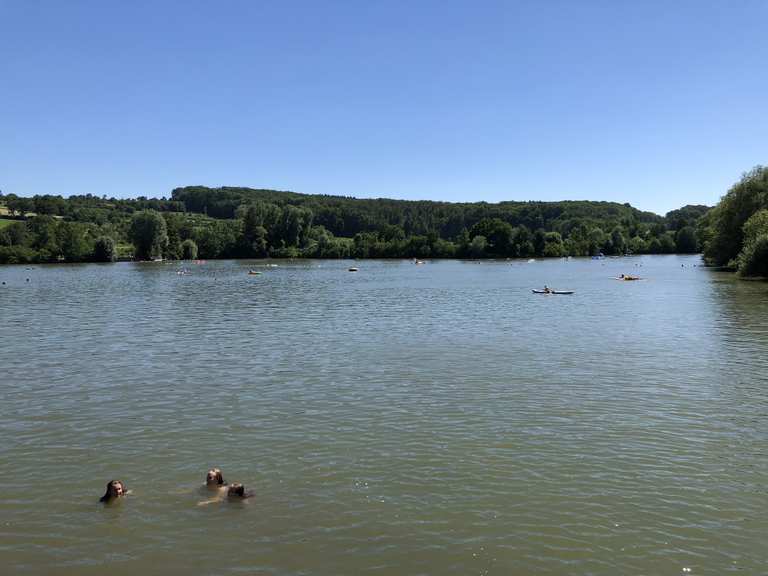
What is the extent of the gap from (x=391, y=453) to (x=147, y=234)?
6904 inches

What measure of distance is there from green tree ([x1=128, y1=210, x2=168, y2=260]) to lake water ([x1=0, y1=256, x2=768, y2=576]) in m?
149

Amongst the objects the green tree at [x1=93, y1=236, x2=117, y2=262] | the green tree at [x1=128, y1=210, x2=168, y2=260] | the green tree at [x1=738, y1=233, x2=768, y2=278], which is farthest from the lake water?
the green tree at [x1=93, y1=236, x2=117, y2=262]

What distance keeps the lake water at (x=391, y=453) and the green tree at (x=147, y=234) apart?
149270 mm

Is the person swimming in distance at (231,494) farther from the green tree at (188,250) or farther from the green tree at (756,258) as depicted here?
the green tree at (188,250)

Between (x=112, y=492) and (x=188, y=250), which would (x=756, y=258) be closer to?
(x=112, y=492)

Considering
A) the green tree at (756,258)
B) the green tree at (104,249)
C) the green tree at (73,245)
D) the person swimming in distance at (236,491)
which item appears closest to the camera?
the person swimming in distance at (236,491)

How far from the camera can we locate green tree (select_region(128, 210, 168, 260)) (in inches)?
7028

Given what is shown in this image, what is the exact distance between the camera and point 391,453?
1661cm

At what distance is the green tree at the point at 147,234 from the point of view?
586 feet

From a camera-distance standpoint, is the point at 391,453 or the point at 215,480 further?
the point at 391,453

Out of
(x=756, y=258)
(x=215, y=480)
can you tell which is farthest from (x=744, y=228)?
(x=215, y=480)

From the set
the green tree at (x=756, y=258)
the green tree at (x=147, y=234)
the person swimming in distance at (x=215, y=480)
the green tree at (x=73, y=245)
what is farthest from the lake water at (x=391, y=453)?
the green tree at (x=73, y=245)

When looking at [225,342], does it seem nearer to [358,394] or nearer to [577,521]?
[358,394]

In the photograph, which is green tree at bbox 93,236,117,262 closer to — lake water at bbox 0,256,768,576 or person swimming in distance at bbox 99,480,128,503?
lake water at bbox 0,256,768,576
